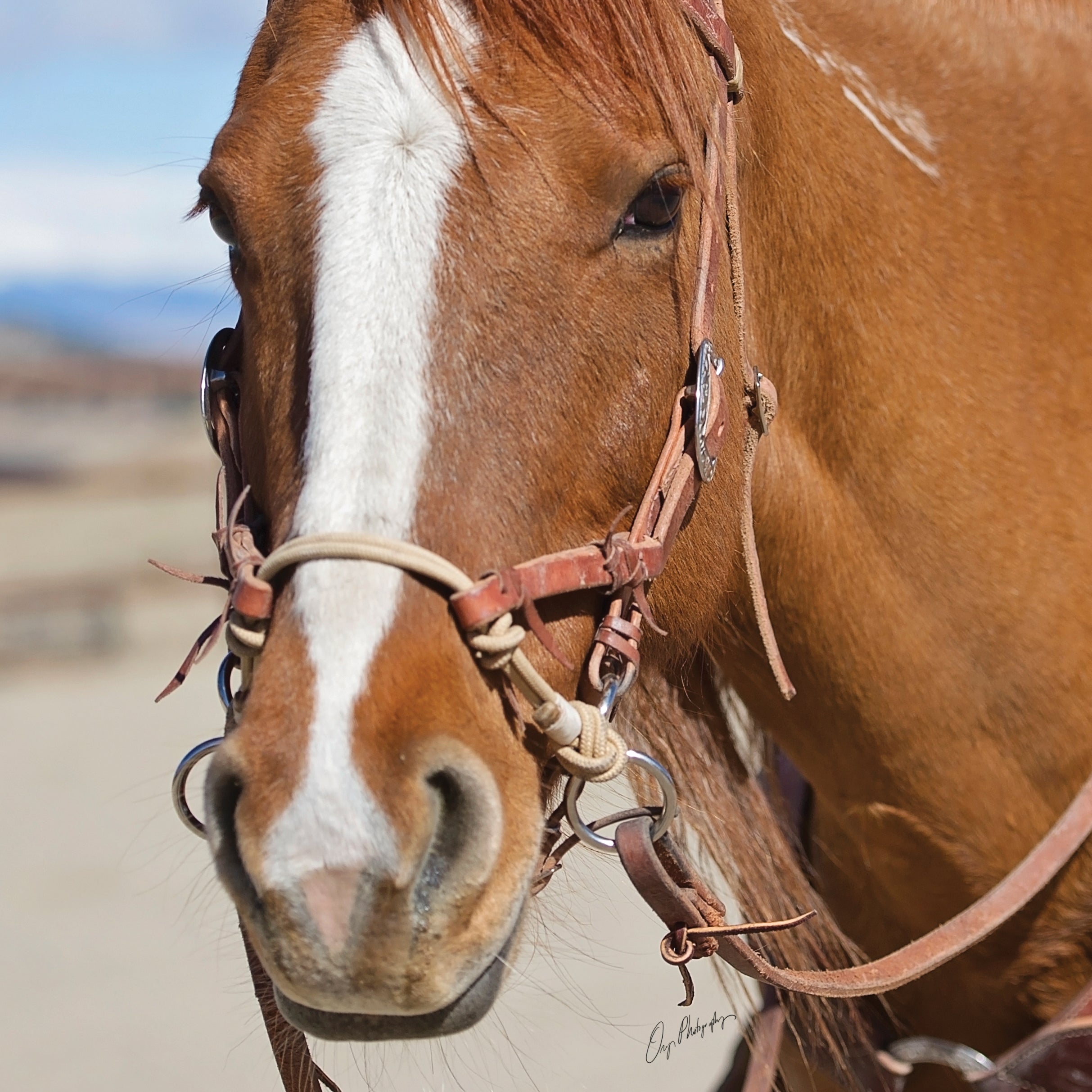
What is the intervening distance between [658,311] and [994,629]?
0.69 m

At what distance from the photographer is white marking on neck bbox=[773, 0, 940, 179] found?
167cm

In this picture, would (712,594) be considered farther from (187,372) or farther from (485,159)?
(187,372)

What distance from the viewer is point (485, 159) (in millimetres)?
1203

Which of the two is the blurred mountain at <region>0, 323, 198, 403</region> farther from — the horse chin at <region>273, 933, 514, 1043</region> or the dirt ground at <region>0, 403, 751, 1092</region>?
the horse chin at <region>273, 933, 514, 1043</region>

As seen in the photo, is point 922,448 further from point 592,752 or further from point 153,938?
point 153,938

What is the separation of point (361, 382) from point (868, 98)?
94 centimetres

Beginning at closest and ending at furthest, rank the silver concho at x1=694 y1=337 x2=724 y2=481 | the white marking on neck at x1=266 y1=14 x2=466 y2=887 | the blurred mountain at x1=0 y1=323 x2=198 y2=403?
the white marking on neck at x1=266 y1=14 x2=466 y2=887 → the silver concho at x1=694 y1=337 x2=724 y2=481 → the blurred mountain at x1=0 y1=323 x2=198 y2=403

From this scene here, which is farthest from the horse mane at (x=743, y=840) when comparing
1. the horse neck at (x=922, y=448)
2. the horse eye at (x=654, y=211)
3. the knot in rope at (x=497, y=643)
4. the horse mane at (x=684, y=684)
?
the horse eye at (x=654, y=211)

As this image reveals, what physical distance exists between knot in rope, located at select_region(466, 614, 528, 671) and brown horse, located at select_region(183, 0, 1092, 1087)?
27 mm

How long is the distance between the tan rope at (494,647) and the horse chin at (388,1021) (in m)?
0.20

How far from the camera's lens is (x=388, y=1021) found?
1.14 m

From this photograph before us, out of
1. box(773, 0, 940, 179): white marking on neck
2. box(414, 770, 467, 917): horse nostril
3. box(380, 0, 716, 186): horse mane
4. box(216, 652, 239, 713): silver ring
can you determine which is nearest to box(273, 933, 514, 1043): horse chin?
box(414, 770, 467, 917): horse nostril

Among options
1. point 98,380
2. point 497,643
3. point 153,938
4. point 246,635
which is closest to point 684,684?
point 497,643

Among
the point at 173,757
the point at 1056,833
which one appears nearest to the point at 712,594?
the point at 1056,833
